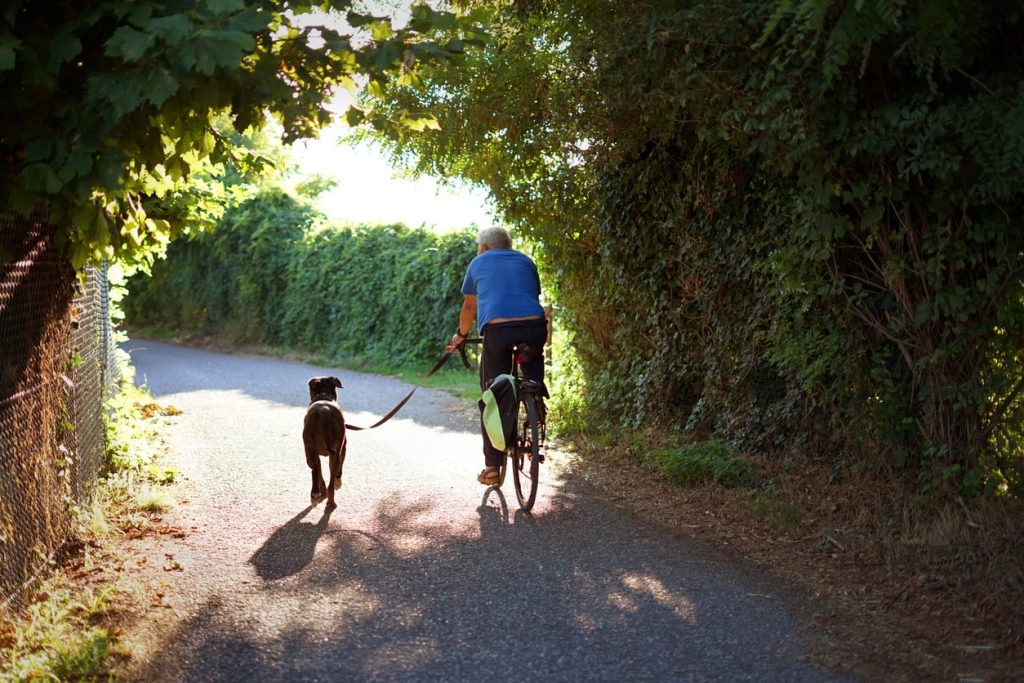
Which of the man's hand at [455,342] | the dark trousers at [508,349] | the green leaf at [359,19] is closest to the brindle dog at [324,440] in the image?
the man's hand at [455,342]

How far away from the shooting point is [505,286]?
23.8 ft

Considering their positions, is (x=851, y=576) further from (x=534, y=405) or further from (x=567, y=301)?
(x=567, y=301)

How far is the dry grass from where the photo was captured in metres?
4.48

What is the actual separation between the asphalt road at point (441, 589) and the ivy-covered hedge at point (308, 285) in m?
9.62

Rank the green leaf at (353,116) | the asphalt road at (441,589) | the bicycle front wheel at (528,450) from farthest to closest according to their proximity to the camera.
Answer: the bicycle front wheel at (528,450) → the green leaf at (353,116) → the asphalt road at (441,589)

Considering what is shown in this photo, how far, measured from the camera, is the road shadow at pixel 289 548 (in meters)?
5.70

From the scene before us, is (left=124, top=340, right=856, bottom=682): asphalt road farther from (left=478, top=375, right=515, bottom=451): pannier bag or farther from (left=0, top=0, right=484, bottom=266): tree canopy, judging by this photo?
(left=0, top=0, right=484, bottom=266): tree canopy

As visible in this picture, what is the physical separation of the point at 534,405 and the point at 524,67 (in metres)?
4.35

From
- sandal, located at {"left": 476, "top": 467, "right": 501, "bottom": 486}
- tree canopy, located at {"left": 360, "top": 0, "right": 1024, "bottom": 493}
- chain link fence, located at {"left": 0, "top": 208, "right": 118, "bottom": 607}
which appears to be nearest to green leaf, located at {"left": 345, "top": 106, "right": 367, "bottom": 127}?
tree canopy, located at {"left": 360, "top": 0, "right": 1024, "bottom": 493}

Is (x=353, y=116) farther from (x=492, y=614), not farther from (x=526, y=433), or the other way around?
(x=526, y=433)

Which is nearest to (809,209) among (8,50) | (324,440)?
(324,440)

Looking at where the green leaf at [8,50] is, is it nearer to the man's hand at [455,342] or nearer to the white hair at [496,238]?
the man's hand at [455,342]

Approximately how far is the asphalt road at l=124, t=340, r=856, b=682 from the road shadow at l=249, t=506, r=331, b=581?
0.02m

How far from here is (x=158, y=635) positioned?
4.66m
